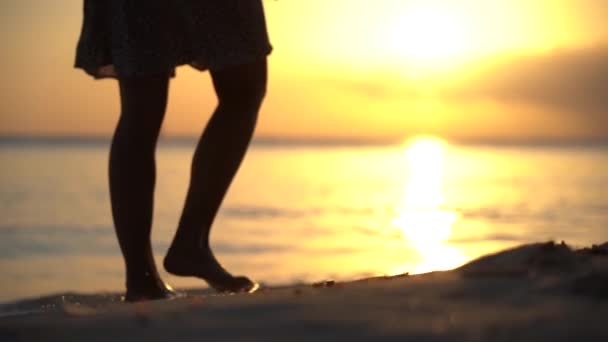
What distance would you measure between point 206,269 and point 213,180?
0.23 meters

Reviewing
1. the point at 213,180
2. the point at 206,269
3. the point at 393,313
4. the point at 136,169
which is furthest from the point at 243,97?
the point at 393,313

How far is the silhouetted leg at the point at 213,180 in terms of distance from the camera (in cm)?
254

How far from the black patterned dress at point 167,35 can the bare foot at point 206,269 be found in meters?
0.49

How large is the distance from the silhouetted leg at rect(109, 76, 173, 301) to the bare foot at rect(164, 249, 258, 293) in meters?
0.21

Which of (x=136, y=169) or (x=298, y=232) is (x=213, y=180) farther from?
(x=298, y=232)

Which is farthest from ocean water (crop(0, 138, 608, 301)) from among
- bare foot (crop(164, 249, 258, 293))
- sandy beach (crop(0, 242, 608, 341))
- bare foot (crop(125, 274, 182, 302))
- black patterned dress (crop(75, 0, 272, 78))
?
sandy beach (crop(0, 242, 608, 341))

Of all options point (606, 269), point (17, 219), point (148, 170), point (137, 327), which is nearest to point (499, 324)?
point (606, 269)

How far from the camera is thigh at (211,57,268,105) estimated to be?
2439 millimetres

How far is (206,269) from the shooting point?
258 cm

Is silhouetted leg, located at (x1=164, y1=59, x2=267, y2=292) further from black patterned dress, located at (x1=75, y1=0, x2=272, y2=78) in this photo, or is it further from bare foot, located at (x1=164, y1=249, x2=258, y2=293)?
black patterned dress, located at (x1=75, y1=0, x2=272, y2=78)

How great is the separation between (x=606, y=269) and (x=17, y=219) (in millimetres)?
9993

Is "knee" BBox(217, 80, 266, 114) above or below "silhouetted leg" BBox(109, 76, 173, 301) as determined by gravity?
above

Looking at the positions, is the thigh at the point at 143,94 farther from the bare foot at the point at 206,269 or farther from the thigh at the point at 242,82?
the bare foot at the point at 206,269

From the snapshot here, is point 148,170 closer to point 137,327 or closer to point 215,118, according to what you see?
point 215,118
